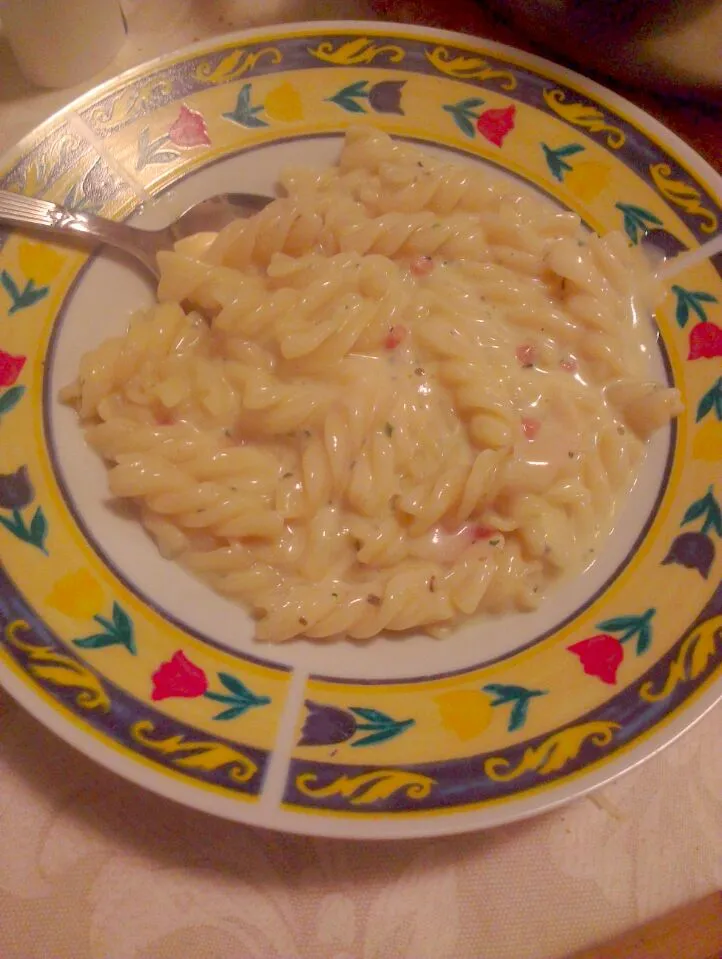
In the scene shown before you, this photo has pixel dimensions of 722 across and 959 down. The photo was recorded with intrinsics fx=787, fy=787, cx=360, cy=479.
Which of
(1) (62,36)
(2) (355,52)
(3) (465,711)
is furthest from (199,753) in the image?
(1) (62,36)

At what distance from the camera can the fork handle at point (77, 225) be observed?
1.77 metres

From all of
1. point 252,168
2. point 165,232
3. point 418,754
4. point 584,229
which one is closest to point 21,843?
point 418,754

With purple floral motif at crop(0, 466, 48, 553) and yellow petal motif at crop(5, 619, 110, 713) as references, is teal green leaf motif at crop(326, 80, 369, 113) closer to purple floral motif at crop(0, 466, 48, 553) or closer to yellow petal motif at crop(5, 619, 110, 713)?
purple floral motif at crop(0, 466, 48, 553)

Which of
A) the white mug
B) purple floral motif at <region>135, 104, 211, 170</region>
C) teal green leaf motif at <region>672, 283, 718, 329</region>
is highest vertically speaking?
the white mug

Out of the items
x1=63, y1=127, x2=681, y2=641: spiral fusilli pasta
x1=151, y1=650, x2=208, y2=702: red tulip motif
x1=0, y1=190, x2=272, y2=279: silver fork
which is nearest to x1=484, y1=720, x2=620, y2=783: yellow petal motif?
x1=63, y1=127, x2=681, y2=641: spiral fusilli pasta

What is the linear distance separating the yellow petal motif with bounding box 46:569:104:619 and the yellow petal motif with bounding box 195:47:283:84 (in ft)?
4.42

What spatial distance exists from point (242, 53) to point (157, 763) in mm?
1771

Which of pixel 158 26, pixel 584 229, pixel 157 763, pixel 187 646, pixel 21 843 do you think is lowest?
pixel 21 843

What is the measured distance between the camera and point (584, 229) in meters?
2.01

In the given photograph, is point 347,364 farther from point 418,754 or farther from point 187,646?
point 418,754

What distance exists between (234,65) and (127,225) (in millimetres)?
573

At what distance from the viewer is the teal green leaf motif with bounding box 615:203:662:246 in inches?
78.5

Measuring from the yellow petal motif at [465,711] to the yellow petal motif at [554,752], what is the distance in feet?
0.21

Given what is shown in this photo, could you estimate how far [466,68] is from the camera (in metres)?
2.13
